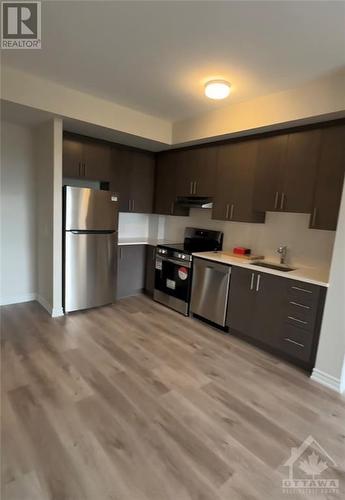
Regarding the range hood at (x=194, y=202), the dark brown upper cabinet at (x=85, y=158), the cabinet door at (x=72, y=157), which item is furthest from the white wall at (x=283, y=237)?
the cabinet door at (x=72, y=157)

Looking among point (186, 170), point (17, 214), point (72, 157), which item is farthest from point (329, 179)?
point (17, 214)

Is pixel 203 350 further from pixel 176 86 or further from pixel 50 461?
pixel 176 86

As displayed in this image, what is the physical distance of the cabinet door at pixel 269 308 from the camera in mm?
2779

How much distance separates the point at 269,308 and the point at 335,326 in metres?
0.64

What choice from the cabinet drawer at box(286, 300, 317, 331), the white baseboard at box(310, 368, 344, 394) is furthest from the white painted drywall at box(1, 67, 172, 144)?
the white baseboard at box(310, 368, 344, 394)

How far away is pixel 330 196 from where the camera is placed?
8.50 feet

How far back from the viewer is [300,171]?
282 centimetres

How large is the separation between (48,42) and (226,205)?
2.41m

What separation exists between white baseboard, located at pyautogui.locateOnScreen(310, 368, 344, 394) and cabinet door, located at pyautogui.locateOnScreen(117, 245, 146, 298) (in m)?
2.75

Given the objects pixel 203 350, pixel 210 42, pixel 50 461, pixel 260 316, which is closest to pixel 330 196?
pixel 260 316

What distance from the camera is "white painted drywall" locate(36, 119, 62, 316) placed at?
3.23 m

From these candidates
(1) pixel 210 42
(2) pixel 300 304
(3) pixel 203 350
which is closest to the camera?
(1) pixel 210 42

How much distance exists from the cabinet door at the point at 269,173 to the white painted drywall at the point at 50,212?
91.3 inches

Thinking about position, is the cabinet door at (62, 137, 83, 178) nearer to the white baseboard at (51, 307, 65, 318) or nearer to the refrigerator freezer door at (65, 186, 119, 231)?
the refrigerator freezer door at (65, 186, 119, 231)
